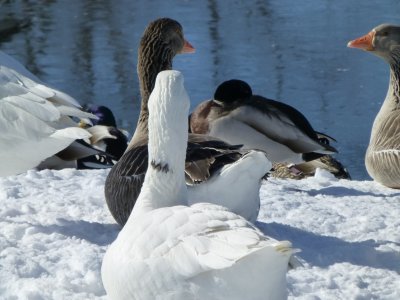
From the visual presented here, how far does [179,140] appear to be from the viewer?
3.65 m

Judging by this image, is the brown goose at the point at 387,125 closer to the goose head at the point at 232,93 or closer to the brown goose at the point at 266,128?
the brown goose at the point at 266,128

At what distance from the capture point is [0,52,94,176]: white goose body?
459cm

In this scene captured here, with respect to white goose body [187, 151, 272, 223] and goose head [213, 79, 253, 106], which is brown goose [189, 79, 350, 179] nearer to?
goose head [213, 79, 253, 106]

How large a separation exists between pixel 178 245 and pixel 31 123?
5.73ft

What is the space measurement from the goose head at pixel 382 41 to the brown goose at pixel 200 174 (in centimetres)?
239

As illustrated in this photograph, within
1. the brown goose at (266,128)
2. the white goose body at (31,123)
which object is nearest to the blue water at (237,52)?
the brown goose at (266,128)

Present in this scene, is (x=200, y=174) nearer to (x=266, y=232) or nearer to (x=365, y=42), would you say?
(x=266, y=232)

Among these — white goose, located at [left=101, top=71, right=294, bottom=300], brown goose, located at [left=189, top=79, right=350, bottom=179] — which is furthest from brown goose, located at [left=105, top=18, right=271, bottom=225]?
brown goose, located at [left=189, top=79, right=350, bottom=179]

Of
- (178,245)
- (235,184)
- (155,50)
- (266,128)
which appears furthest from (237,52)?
(178,245)

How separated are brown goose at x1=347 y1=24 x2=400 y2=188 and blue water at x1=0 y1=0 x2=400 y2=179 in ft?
4.40

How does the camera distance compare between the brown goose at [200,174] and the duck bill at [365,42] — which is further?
the duck bill at [365,42]

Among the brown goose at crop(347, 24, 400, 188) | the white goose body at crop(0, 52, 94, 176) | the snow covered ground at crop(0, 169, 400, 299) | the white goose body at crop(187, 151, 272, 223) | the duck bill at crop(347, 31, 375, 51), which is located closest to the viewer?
the snow covered ground at crop(0, 169, 400, 299)

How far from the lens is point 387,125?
23.0 feet

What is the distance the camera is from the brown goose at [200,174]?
4.19 metres
